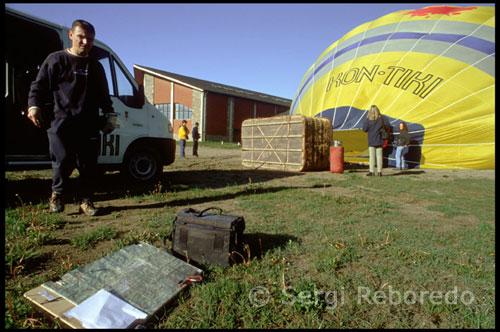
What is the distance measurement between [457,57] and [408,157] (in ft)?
12.9

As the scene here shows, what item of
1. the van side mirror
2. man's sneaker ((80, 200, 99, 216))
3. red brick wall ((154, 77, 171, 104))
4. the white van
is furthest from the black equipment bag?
red brick wall ((154, 77, 171, 104))

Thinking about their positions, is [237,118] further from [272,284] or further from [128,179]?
[272,284]

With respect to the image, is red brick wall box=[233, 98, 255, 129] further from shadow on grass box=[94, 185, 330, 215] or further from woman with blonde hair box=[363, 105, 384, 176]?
shadow on grass box=[94, 185, 330, 215]

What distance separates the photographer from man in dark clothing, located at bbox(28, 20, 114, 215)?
144 inches

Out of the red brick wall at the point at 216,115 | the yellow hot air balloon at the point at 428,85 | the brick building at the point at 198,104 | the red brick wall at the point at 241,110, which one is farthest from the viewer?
the red brick wall at the point at 241,110

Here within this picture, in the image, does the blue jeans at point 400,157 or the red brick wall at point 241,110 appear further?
the red brick wall at point 241,110

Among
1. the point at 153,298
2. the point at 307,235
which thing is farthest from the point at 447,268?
the point at 153,298

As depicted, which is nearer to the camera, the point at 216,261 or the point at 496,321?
the point at 496,321

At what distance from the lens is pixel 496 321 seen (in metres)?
1.88

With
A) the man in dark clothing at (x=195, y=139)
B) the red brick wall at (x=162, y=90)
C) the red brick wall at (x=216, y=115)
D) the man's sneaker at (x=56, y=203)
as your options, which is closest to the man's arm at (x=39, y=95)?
the man's sneaker at (x=56, y=203)

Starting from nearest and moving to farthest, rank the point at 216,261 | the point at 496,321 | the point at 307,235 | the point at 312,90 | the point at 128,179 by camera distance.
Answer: the point at 496,321 < the point at 216,261 < the point at 307,235 < the point at 128,179 < the point at 312,90

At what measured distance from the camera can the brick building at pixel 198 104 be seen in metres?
31.3

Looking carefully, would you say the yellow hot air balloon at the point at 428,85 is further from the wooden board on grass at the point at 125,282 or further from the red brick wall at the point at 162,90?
the red brick wall at the point at 162,90

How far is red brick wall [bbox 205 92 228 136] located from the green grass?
89.6 ft
